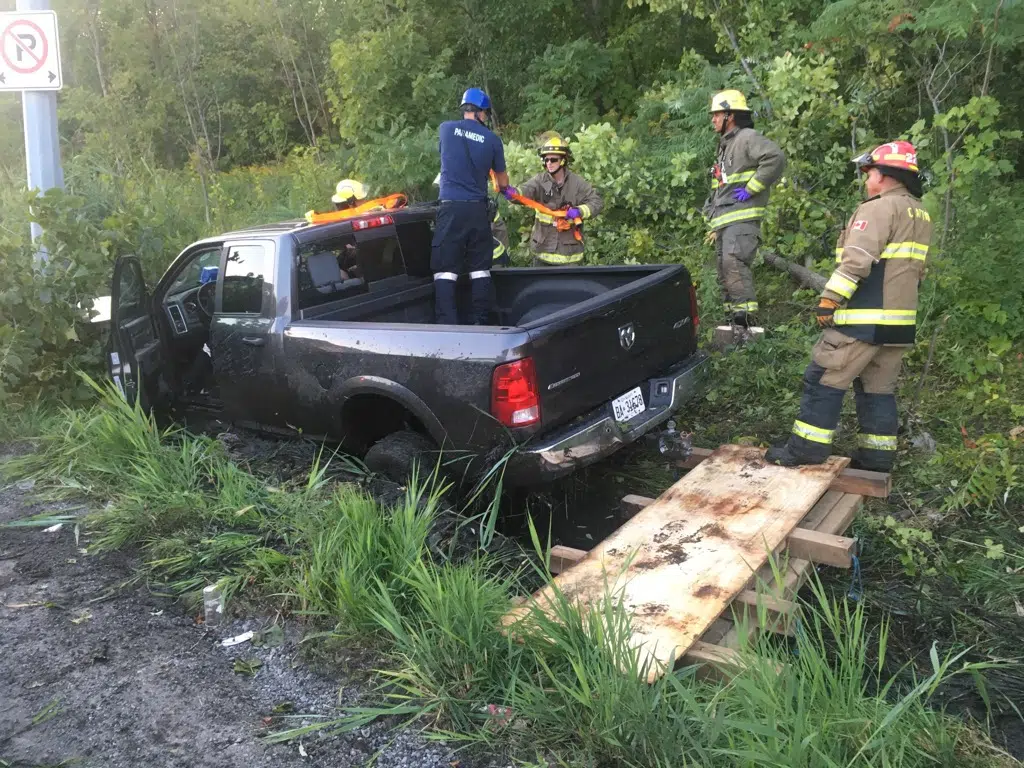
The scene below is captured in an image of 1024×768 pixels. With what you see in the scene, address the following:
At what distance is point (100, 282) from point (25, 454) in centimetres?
165

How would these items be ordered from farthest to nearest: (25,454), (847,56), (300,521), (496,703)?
1. (847,56)
2. (25,454)
3. (300,521)
4. (496,703)

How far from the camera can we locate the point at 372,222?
5098 millimetres

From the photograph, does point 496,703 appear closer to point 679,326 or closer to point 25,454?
point 679,326

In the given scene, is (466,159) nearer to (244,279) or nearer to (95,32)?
(244,279)

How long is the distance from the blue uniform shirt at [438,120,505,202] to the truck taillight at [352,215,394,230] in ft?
2.66

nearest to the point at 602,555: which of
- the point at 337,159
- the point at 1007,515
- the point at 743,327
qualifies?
the point at 1007,515

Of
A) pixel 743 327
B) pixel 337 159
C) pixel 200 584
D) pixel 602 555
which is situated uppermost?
pixel 337 159

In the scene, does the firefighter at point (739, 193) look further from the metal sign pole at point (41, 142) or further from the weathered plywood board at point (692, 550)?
the metal sign pole at point (41, 142)

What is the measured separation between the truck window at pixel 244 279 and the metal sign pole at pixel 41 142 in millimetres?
2214

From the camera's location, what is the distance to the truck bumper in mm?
3842

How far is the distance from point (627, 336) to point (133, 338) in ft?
10.6

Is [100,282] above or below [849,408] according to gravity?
above

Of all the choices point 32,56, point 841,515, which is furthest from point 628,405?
point 32,56

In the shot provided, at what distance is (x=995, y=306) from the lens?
5.71 m
